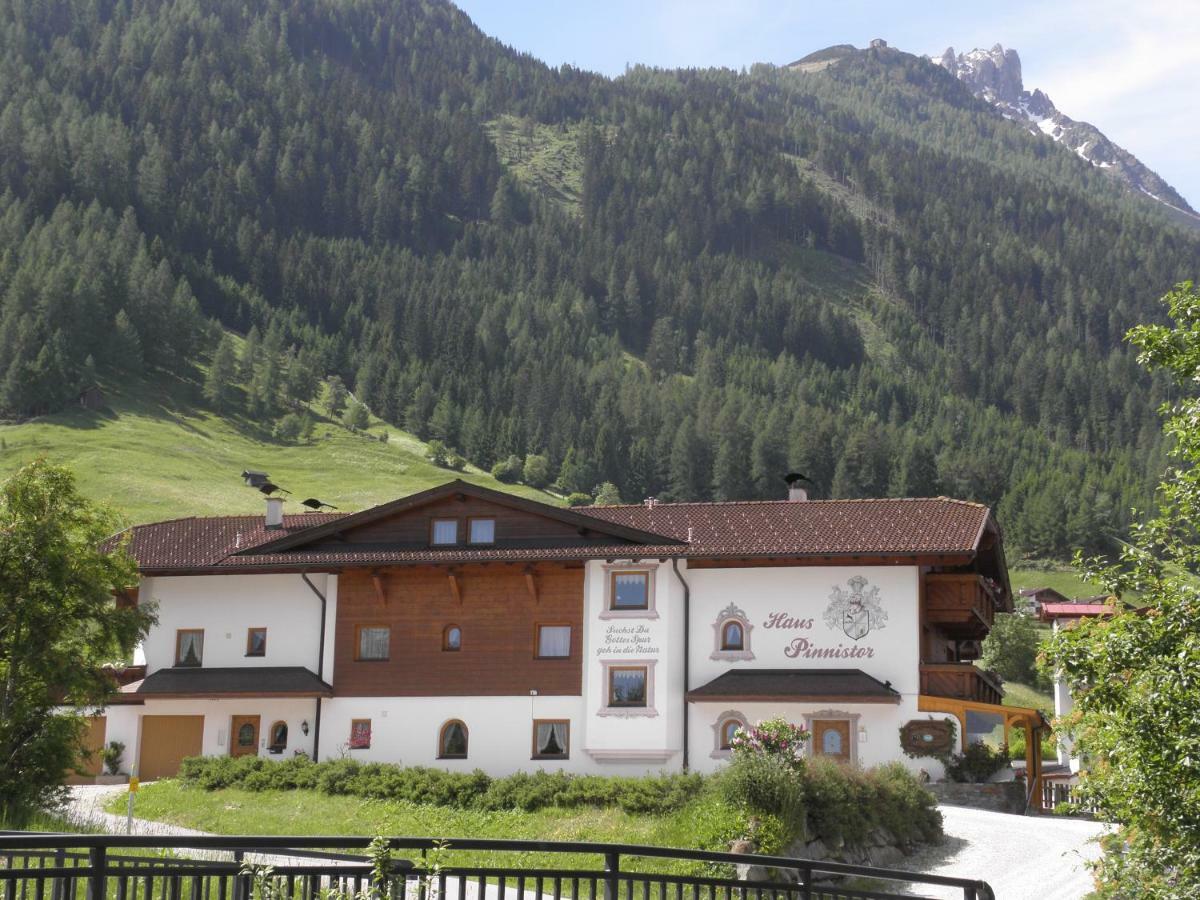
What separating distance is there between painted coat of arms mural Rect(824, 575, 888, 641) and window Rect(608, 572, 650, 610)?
17.9 feet

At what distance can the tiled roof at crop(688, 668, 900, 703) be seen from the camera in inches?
1677

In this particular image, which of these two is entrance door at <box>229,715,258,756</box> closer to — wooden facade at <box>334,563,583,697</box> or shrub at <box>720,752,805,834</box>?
wooden facade at <box>334,563,583,697</box>

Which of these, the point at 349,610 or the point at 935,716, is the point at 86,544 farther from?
the point at 935,716

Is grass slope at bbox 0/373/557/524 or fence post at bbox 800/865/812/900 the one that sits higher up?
grass slope at bbox 0/373/557/524

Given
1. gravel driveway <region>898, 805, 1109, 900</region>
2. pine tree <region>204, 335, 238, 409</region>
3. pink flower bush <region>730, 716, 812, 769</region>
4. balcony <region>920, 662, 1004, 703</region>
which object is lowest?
gravel driveway <region>898, 805, 1109, 900</region>

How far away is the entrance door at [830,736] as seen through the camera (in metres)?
43.5

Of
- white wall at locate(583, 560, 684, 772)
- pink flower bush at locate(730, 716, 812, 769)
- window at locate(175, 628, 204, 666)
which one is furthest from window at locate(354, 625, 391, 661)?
pink flower bush at locate(730, 716, 812, 769)

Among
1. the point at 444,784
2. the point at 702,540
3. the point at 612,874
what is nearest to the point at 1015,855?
the point at 444,784

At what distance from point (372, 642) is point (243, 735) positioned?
17.0ft

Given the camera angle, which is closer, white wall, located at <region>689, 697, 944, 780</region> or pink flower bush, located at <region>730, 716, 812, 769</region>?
pink flower bush, located at <region>730, 716, 812, 769</region>

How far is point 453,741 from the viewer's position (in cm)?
4497

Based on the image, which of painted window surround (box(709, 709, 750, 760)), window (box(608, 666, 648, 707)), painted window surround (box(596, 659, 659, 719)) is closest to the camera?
painted window surround (box(596, 659, 659, 719))

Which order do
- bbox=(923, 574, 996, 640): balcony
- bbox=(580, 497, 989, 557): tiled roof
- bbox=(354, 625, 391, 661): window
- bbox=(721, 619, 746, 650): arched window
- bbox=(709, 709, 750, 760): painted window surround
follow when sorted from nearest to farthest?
bbox=(580, 497, 989, 557): tiled roof, bbox=(709, 709, 750, 760): painted window surround, bbox=(923, 574, 996, 640): balcony, bbox=(721, 619, 746, 650): arched window, bbox=(354, 625, 391, 661): window

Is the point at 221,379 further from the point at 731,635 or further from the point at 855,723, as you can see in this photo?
the point at 855,723
